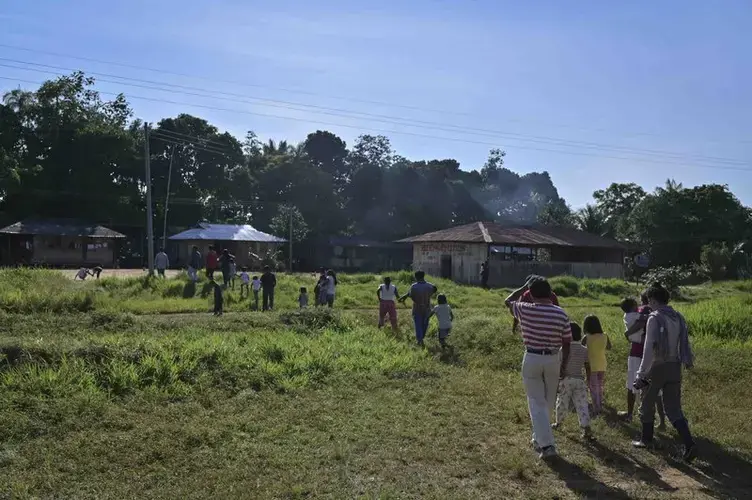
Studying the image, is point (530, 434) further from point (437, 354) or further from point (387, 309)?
point (387, 309)

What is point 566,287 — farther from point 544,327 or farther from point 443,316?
point 544,327

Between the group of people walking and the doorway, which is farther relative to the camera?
the doorway

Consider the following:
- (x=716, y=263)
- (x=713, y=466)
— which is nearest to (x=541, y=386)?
(x=713, y=466)

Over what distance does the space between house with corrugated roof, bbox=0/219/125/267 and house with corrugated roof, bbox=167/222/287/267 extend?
463cm

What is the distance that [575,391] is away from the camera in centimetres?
755

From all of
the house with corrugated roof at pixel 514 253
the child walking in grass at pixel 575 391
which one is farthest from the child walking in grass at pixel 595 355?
the house with corrugated roof at pixel 514 253

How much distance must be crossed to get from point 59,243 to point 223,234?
35.6 ft

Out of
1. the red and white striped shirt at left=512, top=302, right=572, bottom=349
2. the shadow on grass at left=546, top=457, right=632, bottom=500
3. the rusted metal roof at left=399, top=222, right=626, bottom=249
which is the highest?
the rusted metal roof at left=399, top=222, right=626, bottom=249

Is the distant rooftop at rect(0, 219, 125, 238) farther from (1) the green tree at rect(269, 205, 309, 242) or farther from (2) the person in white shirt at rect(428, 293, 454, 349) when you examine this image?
(2) the person in white shirt at rect(428, 293, 454, 349)

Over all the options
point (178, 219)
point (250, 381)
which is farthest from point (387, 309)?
point (178, 219)

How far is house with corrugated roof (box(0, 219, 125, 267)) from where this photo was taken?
139 feet

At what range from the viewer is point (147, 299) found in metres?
21.3

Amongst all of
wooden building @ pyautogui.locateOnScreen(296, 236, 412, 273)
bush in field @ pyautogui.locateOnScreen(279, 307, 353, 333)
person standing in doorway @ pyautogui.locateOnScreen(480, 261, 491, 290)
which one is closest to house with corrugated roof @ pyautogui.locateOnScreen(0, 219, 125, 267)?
wooden building @ pyautogui.locateOnScreen(296, 236, 412, 273)

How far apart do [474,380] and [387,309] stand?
19.2 feet
